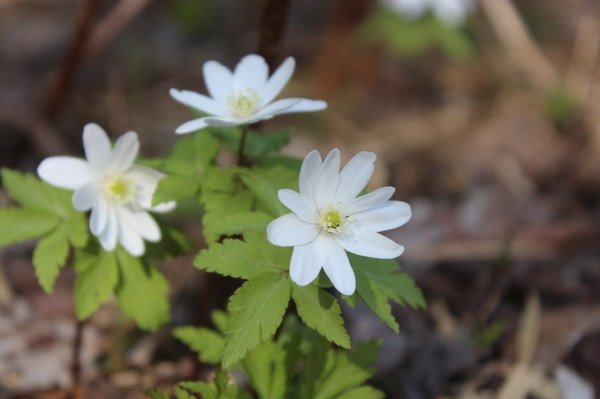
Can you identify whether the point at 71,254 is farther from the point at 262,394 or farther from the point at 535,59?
the point at 535,59

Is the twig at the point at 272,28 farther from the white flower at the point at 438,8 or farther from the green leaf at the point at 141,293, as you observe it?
the white flower at the point at 438,8

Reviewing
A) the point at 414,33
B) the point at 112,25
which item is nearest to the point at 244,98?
the point at 112,25

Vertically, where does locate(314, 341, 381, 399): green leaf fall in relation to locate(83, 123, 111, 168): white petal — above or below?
below

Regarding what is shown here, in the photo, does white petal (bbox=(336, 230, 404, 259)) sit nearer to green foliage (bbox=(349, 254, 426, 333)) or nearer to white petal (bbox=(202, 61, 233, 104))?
green foliage (bbox=(349, 254, 426, 333))

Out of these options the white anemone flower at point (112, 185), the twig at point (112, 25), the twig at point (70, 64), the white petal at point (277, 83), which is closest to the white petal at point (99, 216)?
the white anemone flower at point (112, 185)

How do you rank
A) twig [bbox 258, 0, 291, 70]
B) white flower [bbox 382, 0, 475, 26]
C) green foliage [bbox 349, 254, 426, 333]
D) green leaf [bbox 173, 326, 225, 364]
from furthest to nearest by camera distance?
white flower [bbox 382, 0, 475, 26], twig [bbox 258, 0, 291, 70], green leaf [bbox 173, 326, 225, 364], green foliage [bbox 349, 254, 426, 333]

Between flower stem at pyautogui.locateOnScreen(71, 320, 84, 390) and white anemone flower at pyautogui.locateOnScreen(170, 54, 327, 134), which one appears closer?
white anemone flower at pyautogui.locateOnScreen(170, 54, 327, 134)

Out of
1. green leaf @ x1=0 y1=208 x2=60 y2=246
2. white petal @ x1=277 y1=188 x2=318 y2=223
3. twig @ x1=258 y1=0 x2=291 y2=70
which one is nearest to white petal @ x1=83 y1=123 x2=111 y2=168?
green leaf @ x1=0 y1=208 x2=60 y2=246
